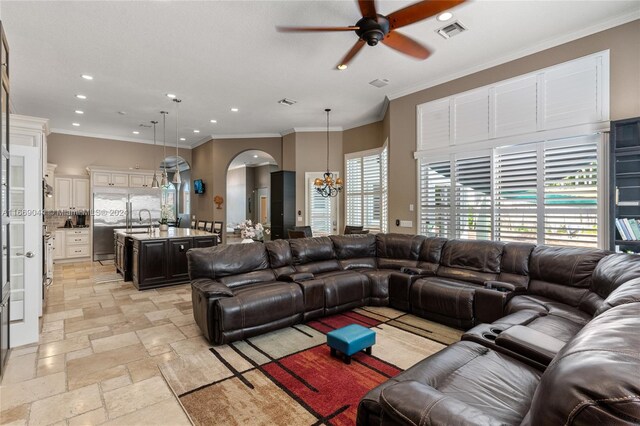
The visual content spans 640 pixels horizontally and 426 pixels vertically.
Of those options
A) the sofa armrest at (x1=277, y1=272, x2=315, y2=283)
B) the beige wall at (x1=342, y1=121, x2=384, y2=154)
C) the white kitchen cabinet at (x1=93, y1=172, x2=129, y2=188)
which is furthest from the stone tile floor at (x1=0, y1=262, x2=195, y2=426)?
the beige wall at (x1=342, y1=121, x2=384, y2=154)

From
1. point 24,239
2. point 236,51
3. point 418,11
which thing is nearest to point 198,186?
point 236,51

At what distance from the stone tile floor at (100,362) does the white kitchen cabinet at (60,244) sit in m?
3.63

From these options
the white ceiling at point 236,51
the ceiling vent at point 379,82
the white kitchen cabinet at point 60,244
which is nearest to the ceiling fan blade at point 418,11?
the white ceiling at point 236,51

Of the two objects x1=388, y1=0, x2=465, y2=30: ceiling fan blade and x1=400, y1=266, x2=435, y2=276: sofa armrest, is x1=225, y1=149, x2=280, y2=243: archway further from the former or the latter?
x1=388, y1=0, x2=465, y2=30: ceiling fan blade

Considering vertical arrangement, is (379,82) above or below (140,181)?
above

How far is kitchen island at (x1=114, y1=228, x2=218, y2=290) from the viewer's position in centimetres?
529

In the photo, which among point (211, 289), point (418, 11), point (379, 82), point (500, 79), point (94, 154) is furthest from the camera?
point (94, 154)

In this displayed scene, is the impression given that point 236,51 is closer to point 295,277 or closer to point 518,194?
point 295,277

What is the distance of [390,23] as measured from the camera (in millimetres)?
2975

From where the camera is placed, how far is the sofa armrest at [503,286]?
3.38 m

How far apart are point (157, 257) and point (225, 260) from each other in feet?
7.83

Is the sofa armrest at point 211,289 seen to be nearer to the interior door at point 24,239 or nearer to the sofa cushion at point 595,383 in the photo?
the interior door at point 24,239

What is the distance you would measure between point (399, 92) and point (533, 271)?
12.4ft

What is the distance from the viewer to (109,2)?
3178 mm
